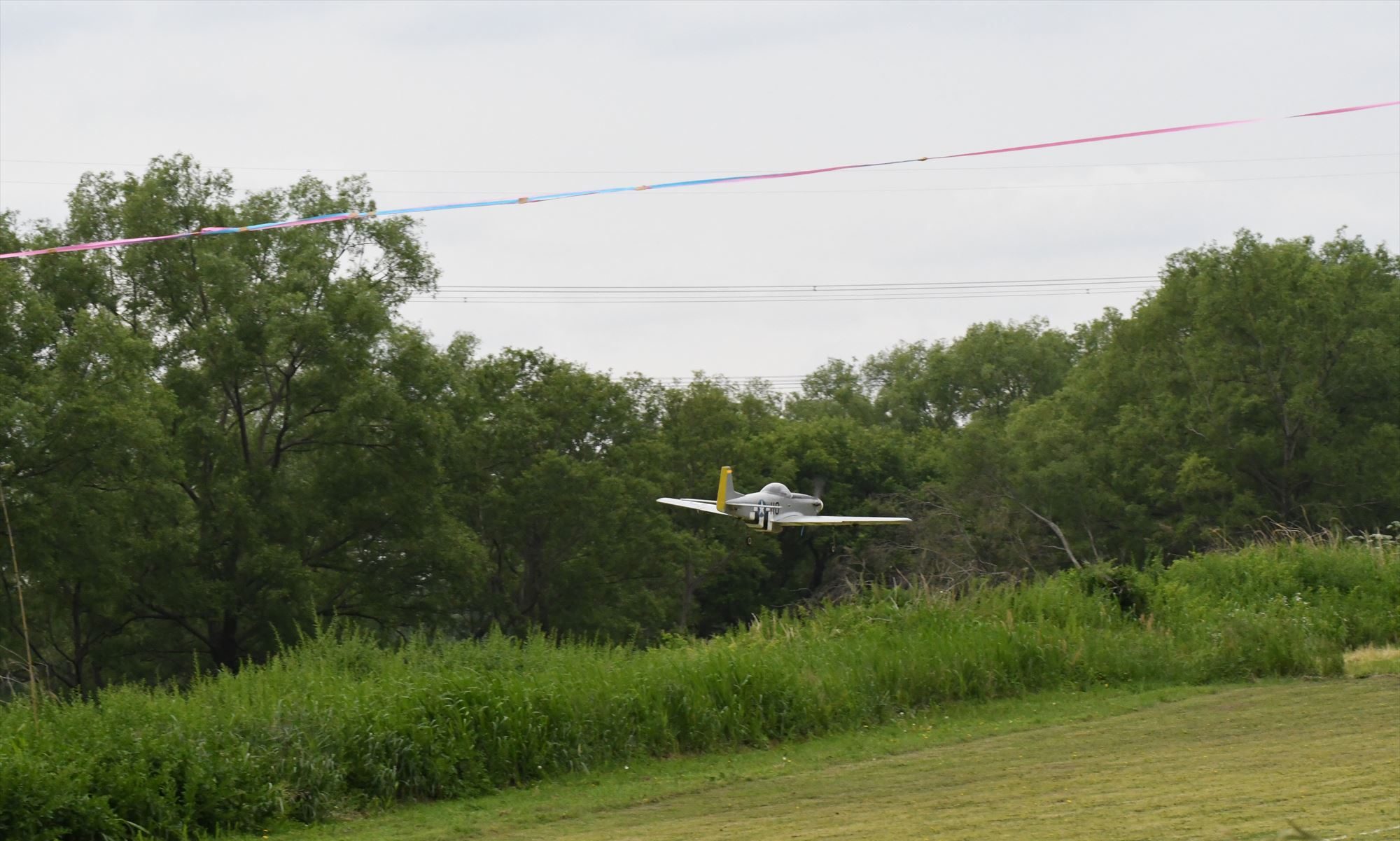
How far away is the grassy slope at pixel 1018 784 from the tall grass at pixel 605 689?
42cm

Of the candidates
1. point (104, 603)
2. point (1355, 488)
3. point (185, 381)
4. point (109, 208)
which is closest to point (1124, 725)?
point (104, 603)

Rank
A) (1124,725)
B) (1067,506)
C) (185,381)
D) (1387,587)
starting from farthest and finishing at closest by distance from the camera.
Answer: (1067,506) < (185,381) < (1387,587) < (1124,725)

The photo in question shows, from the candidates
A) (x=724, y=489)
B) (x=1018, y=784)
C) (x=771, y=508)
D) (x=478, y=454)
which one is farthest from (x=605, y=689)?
(x=478, y=454)

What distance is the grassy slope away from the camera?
371 inches

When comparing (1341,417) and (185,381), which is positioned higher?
(185,381)

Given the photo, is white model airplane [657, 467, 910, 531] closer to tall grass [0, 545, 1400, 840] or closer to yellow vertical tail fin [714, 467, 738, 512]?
→ yellow vertical tail fin [714, 467, 738, 512]

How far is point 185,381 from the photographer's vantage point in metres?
42.9

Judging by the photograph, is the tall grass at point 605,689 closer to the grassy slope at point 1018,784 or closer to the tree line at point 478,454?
the grassy slope at point 1018,784

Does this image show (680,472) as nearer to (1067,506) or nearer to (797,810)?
(1067,506)

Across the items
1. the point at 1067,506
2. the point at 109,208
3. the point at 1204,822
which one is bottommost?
the point at 1067,506

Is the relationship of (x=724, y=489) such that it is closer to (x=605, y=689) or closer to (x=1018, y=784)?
(x=605, y=689)

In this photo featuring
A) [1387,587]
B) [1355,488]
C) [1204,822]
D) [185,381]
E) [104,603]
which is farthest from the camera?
[1355,488]

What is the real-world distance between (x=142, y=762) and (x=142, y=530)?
99.9ft

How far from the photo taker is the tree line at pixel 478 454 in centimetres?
3769
